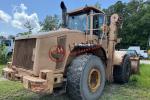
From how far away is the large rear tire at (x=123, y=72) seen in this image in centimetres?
1000

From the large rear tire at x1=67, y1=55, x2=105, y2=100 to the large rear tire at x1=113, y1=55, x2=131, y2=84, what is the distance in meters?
2.24

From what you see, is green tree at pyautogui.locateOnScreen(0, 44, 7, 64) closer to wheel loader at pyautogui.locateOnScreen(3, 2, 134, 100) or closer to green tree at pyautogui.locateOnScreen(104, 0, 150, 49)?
wheel loader at pyautogui.locateOnScreen(3, 2, 134, 100)

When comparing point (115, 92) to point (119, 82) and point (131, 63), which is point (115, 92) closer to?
point (119, 82)

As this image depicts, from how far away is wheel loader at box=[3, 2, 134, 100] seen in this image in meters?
6.79

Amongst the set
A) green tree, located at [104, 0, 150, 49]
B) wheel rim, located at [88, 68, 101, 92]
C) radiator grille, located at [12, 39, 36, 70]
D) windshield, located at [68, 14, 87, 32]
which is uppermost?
green tree, located at [104, 0, 150, 49]

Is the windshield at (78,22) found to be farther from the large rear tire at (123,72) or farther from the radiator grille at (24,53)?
the large rear tire at (123,72)

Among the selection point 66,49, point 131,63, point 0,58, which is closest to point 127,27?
point 0,58

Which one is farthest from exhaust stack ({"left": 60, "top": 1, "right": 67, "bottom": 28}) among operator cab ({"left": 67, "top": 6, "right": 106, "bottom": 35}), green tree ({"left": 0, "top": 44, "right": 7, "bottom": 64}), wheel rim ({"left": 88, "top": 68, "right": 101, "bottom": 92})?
green tree ({"left": 0, "top": 44, "right": 7, "bottom": 64})

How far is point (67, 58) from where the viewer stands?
24.1 feet

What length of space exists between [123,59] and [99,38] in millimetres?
1598

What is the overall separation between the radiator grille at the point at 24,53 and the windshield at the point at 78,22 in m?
1.95

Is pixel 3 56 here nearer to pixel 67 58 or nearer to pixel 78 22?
pixel 78 22

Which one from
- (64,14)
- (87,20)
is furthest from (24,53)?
(87,20)

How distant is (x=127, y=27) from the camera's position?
196 feet
